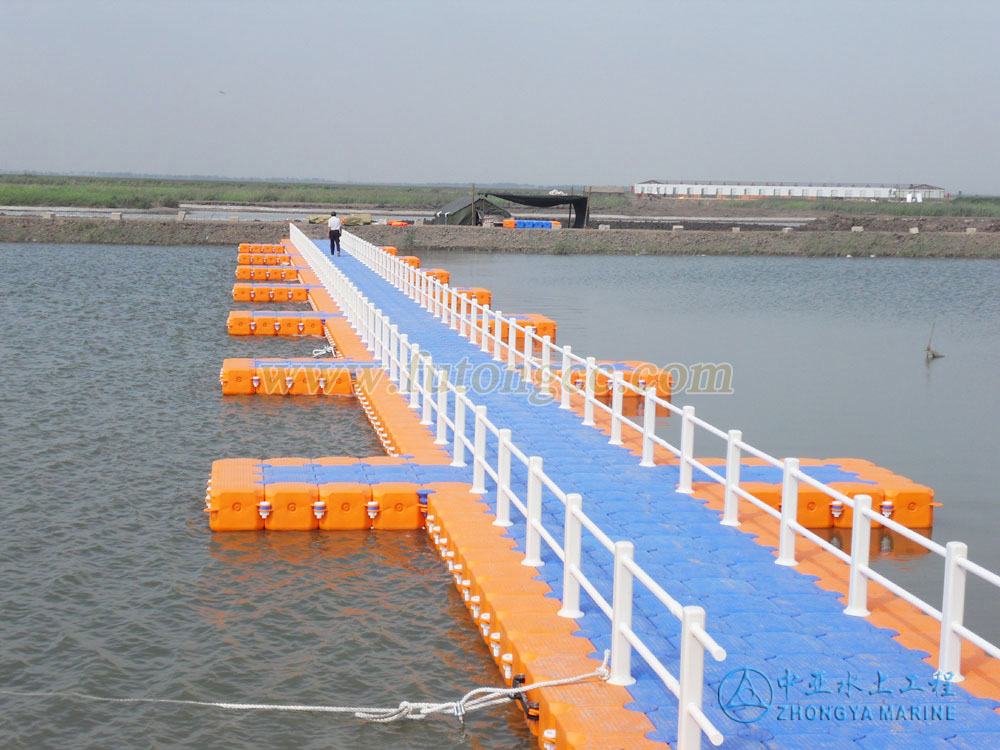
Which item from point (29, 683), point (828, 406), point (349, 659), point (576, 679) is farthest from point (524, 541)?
point (828, 406)

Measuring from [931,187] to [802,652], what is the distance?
18855 centimetres

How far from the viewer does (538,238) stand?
224ft

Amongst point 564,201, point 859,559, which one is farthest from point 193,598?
point 564,201

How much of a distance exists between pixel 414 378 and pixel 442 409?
2009mm

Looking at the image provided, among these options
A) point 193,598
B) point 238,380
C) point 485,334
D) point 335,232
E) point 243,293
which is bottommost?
point 193,598

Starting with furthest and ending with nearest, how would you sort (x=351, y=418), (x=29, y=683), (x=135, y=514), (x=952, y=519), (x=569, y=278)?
(x=569, y=278), (x=351, y=418), (x=952, y=519), (x=135, y=514), (x=29, y=683)

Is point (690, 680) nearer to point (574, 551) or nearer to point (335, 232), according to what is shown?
point (574, 551)

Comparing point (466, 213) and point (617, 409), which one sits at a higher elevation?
point (466, 213)

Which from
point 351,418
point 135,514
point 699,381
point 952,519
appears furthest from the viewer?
point 699,381

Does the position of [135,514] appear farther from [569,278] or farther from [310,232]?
[310,232]

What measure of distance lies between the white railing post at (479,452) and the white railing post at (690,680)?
19.4 ft

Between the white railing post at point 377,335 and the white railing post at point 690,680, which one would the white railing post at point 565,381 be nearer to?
the white railing post at point 377,335

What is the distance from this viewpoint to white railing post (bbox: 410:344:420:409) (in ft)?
55.0

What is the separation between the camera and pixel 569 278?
A: 176 ft
